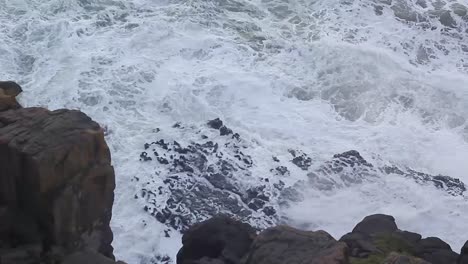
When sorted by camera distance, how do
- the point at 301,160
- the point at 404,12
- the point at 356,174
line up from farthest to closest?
the point at 404,12
the point at 301,160
the point at 356,174

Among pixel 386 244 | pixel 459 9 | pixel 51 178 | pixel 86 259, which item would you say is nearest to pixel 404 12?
pixel 459 9

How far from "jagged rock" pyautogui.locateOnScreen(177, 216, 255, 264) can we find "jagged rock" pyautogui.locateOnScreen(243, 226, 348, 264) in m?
1.24

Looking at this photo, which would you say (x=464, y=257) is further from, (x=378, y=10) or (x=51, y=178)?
(x=378, y=10)

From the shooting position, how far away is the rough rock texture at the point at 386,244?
14.0 metres

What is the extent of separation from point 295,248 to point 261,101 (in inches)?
423

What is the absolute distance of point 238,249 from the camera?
540 inches

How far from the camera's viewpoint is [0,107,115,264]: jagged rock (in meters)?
11.0

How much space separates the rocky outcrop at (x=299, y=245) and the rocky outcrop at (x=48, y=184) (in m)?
2.70

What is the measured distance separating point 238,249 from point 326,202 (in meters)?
5.08

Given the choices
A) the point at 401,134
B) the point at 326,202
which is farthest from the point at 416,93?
the point at 326,202

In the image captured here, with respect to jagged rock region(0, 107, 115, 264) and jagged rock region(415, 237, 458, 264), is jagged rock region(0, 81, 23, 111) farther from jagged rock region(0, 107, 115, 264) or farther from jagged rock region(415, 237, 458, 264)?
jagged rock region(415, 237, 458, 264)

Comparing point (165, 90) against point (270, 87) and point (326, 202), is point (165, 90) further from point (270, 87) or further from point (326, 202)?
point (326, 202)

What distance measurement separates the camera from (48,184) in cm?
1095

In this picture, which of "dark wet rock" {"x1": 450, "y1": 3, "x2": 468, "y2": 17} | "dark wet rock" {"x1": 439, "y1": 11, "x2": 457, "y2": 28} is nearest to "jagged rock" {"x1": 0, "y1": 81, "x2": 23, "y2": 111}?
"dark wet rock" {"x1": 439, "y1": 11, "x2": 457, "y2": 28}
